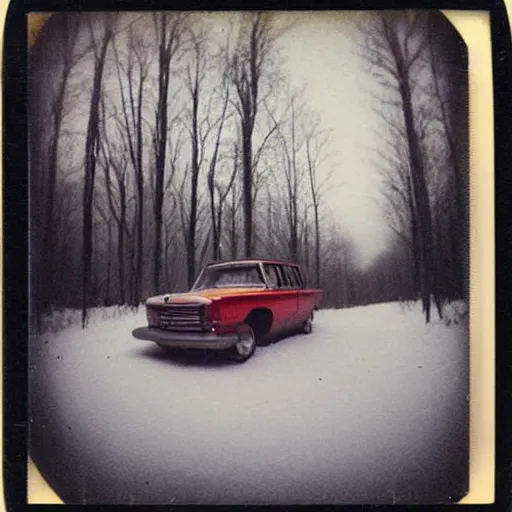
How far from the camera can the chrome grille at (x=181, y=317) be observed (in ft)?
6.29

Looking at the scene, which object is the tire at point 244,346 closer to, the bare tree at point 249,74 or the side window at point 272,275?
the side window at point 272,275

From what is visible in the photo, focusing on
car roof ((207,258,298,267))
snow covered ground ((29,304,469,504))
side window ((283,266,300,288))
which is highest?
car roof ((207,258,298,267))

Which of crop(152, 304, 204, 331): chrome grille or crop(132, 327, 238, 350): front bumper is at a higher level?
crop(152, 304, 204, 331): chrome grille

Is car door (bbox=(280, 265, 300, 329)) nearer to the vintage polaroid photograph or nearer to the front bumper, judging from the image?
the vintage polaroid photograph

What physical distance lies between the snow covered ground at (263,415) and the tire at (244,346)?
3 centimetres

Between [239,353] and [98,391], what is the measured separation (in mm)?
622

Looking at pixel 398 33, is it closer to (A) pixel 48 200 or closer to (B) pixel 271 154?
(B) pixel 271 154

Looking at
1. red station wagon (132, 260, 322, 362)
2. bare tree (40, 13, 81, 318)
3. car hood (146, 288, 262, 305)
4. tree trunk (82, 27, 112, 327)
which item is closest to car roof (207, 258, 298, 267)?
red station wagon (132, 260, 322, 362)

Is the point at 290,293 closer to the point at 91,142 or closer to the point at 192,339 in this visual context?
the point at 192,339

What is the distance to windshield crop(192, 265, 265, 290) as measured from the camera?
1.98 meters

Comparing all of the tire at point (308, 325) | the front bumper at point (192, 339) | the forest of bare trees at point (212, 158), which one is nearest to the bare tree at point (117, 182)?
the forest of bare trees at point (212, 158)

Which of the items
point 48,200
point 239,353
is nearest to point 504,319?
point 239,353

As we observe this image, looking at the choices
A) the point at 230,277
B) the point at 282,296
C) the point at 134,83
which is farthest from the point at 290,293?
the point at 134,83

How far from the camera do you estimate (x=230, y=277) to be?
1.98 m
